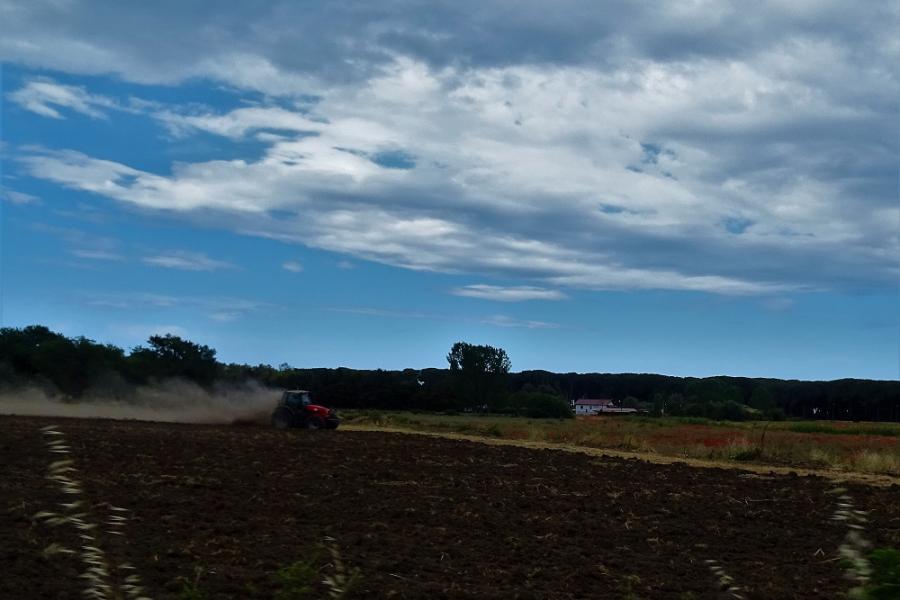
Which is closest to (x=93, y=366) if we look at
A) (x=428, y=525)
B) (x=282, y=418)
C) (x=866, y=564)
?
(x=282, y=418)

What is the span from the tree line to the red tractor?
1827 centimetres

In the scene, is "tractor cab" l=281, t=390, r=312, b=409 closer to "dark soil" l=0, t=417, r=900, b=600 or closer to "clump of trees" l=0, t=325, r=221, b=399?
"dark soil" l=0, t=417, r=900, b=600

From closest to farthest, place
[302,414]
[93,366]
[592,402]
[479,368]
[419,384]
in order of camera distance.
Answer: [302,414] → [93,366] → [419,384] → [479,368] → [592,402]

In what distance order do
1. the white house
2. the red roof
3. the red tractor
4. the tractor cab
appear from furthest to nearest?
1. the red roof
2. the white house
3. the tractor cab
4. the red tractor

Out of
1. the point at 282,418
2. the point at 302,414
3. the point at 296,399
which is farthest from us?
the point at 282,418

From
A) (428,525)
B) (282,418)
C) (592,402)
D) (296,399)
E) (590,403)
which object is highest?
(592,402)

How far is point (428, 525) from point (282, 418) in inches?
1115

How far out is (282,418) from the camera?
→ 42.3 metres

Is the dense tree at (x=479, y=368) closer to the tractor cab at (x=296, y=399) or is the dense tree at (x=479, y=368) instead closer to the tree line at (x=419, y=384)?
the tree line at (x=419, y=384)

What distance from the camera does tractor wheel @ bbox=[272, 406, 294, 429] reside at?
4188 centimetres

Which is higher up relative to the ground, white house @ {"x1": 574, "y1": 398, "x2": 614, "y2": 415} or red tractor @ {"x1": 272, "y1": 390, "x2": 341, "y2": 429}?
white house @ {"x1": 574, "y1": 398, "x2": 614, "y2": 415}

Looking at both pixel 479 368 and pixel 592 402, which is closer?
pixel 479 368

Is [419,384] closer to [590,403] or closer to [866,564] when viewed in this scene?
[590,403]

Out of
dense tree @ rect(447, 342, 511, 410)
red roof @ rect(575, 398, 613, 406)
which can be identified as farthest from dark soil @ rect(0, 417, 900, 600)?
red roof @ rect(575, 398, 613, 406)
